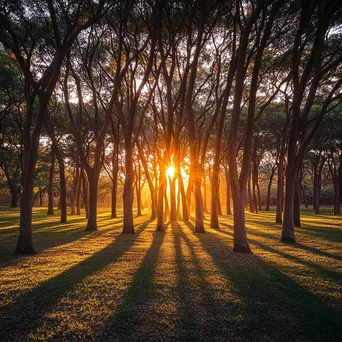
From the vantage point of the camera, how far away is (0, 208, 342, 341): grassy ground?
12.6 ft

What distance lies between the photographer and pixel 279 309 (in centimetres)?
461

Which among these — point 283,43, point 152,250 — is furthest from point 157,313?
point 283,43

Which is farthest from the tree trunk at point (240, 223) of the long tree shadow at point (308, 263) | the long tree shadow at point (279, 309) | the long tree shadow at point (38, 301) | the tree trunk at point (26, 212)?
the tree trunk at point (26, 212)

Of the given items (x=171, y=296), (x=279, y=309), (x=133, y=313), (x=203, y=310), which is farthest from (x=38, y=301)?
(x=279, y=309)

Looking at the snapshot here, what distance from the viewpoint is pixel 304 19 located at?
409 inches

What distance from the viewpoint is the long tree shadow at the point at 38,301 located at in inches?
153

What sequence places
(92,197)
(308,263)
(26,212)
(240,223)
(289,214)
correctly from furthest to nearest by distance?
(92,197)
(289,214)
(240,223)
(26,212)
(308,263)

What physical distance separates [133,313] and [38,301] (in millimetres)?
1854

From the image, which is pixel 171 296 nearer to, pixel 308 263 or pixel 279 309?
pixel 279 309

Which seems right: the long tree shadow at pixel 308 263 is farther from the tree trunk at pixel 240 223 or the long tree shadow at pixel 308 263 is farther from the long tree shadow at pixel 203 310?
the long tree shadow at pixel 203 310

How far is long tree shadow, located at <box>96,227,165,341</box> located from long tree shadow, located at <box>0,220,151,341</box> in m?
1.11

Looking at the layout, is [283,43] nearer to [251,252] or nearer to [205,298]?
[251,252]

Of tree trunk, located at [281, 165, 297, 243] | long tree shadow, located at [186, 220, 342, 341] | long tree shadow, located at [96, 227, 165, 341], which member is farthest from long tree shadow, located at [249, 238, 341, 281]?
long tree shadow, located at [96, 227, 165, 341]

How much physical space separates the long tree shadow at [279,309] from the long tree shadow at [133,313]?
154 cm
